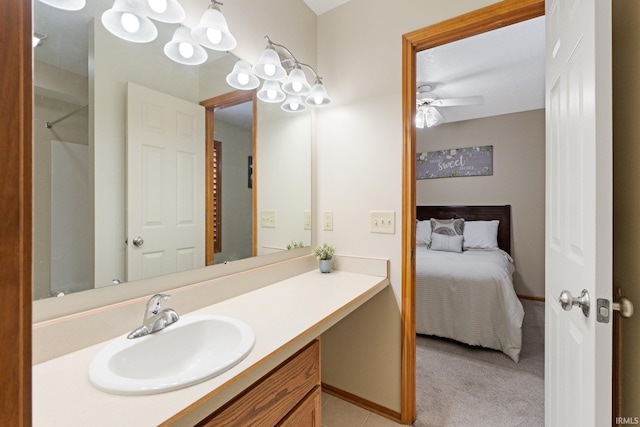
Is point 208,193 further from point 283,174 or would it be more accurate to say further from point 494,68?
point 494,68

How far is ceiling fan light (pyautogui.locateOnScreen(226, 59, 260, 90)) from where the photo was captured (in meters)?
1.41

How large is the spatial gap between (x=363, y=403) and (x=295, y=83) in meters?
1.93

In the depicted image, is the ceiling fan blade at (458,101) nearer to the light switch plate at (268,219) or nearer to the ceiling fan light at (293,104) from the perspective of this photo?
the ceiling fan light at (293,104)

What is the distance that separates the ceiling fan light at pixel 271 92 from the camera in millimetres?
1623

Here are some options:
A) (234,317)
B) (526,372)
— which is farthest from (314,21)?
(526,372)

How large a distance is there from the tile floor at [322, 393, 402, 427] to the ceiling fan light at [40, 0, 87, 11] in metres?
2.08

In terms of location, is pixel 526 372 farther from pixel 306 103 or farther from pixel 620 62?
pixel 306 103

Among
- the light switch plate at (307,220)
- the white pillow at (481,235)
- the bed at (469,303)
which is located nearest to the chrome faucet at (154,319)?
the light switch plate at (307,220)

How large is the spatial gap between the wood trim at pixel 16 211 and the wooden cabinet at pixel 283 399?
0.51 m

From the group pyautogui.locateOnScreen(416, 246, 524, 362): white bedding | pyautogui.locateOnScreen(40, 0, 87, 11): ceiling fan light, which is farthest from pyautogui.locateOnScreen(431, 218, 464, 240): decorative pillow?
pyautogui.locateOnScreen(40, 0, 87, 11): ceiling fan light

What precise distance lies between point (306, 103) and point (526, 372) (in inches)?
96.8

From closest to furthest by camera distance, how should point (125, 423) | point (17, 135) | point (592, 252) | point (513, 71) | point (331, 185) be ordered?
point (17, 135) → point (125, 423) → point (592, 252) → point (331, 185) → point (513, 71)

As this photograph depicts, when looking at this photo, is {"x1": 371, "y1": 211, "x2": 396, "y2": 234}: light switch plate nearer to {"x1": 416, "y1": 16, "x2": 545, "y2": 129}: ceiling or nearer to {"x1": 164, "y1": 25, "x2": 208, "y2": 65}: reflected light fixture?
{"x1": 164, "y1": 25, "x2": 208, "y2": 65}: reflected light fixture

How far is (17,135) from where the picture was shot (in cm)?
31
